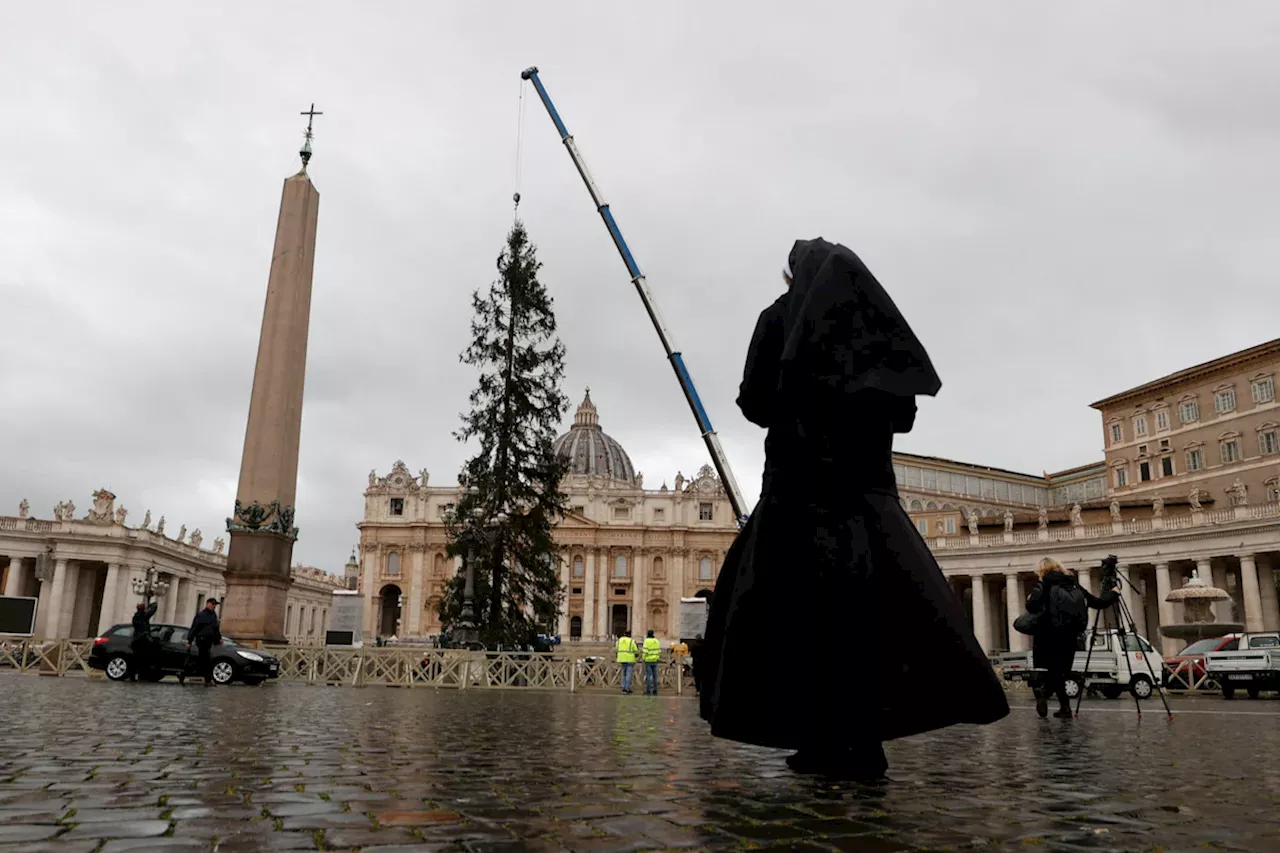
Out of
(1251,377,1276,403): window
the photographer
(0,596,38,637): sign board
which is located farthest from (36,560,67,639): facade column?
(1251,377,1276,403): window

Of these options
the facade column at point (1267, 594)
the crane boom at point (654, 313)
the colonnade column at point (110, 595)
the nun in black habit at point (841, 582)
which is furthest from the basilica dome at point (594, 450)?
the nun in black habit at point (841, 582)

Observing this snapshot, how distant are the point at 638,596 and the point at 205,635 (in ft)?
261

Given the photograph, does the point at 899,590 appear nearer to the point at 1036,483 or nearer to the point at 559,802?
the point at 559,802

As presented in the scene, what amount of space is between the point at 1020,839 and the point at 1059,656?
7.55 m

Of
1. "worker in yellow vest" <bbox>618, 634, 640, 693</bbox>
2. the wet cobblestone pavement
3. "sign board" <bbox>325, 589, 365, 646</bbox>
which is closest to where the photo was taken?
the wet cobblestone pavement

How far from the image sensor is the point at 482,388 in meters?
32.2

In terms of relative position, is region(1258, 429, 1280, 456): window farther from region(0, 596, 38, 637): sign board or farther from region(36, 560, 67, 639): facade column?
region(36, 560, 67, 639): facade column

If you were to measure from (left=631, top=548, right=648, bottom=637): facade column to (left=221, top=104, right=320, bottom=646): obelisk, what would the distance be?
75.7 metres

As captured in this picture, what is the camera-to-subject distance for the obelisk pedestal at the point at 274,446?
Answer: 60.4 feet

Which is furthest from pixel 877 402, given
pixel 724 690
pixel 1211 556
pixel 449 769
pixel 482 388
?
pixel 1211 556

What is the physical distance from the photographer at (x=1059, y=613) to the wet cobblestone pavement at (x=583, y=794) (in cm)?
242

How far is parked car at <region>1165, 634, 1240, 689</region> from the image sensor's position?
22656 mm

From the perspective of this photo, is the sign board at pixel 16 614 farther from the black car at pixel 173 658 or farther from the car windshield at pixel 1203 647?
the car windshield at pixel 1203 647

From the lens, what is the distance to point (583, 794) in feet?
12.1
